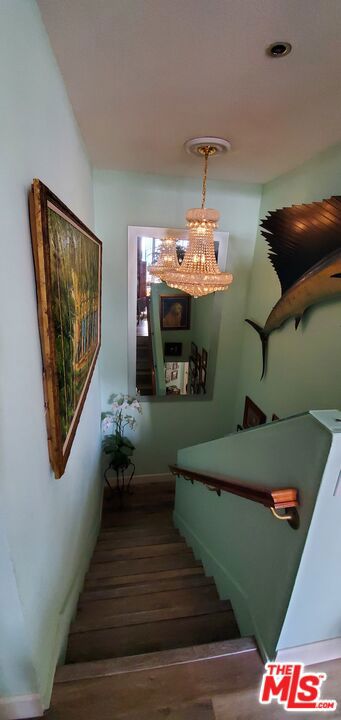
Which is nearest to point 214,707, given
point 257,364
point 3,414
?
point 3,414

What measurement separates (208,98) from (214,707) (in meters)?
2.53

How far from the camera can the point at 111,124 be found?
5.86ft

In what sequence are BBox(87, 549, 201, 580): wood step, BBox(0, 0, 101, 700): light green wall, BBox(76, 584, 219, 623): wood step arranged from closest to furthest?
BBox(0, 0, 101, 700): light green wall < BBox(76, 584, 219, 623): wood step < BBox(87, 549, 201, 580): wood step

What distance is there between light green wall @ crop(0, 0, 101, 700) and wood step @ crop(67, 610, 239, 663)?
0.15m

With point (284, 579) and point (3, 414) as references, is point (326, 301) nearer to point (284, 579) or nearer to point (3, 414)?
point (284, 579)

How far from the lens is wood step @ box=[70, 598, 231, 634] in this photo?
1546 mm

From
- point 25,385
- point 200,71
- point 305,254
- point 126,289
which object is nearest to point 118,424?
point 126,289

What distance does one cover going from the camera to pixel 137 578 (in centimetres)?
200

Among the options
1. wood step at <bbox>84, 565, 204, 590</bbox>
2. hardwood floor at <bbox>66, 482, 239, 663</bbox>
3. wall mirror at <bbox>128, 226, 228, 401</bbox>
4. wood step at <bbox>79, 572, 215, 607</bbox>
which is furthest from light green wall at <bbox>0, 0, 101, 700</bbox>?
wall mirror at <bbox>128, 226, 228, 401</bbox>

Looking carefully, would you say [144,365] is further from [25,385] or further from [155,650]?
[25,385]

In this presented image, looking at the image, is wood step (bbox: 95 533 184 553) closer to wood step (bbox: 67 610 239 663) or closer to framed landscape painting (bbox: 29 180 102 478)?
wood step (bbox: 67 610 239 663)

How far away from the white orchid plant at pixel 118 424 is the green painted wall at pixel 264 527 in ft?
4.96

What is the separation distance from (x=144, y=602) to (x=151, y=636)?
0.25m

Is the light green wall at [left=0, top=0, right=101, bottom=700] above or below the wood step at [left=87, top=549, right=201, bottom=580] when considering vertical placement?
above
